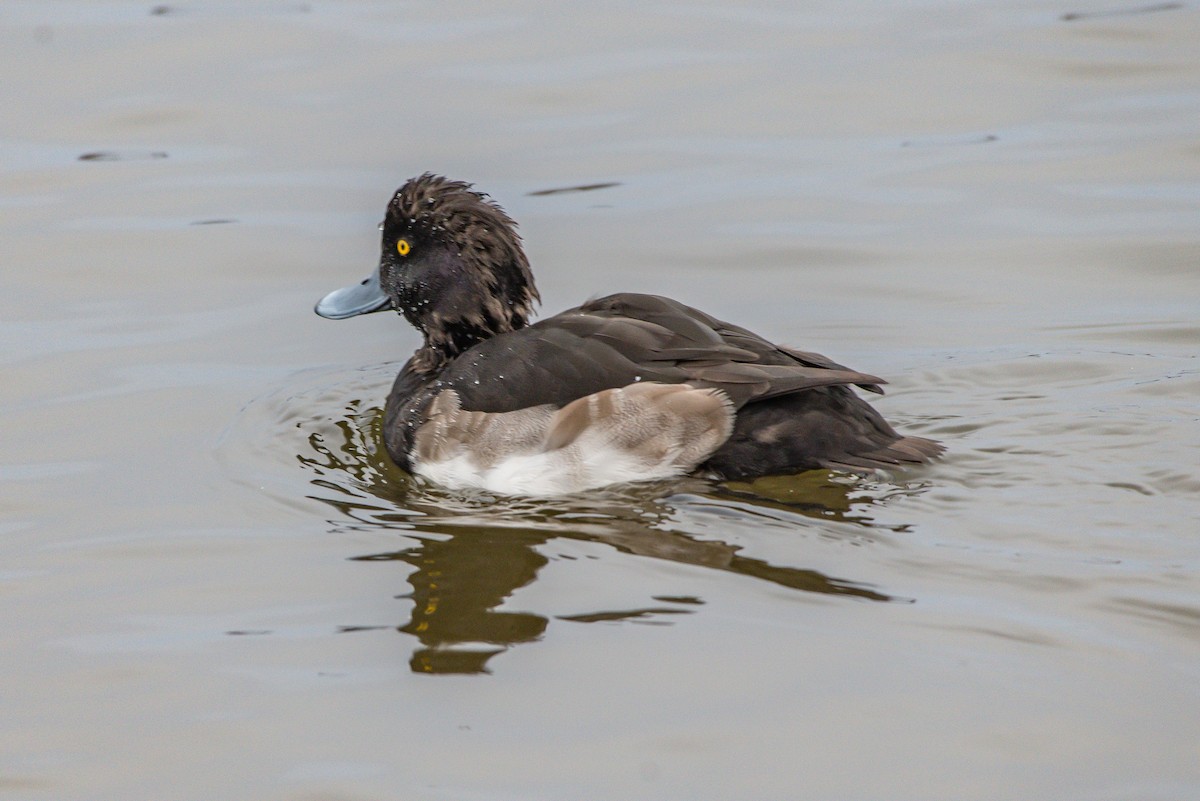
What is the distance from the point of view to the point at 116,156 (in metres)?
11.1

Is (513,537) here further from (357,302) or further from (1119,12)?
(1119,12)

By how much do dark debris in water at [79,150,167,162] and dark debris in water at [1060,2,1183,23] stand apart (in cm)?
743

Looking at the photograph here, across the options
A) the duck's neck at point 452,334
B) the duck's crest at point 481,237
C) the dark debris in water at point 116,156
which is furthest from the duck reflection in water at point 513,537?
the dark debris in water at point 116,156

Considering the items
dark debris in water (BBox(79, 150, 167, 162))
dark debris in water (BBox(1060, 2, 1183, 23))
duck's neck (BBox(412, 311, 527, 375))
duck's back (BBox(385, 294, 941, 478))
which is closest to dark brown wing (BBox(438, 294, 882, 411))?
duck's back (BBox(385, 294, 941, 478))

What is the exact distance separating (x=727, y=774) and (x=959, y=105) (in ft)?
26.6

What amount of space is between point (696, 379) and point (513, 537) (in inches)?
37.1

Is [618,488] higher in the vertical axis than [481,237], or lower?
lower

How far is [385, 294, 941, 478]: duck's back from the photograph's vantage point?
19.0 ft

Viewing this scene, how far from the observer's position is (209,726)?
4.55 m

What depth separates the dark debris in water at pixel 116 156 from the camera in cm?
1109

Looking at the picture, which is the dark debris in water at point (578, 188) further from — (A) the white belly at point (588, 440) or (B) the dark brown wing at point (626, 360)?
(A) the white belly at point (588, 440)

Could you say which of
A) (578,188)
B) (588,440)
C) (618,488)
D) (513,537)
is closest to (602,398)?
(588,440)

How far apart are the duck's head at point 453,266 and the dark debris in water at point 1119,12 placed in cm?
783

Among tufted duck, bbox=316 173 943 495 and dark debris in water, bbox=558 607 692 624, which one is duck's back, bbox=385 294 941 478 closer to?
tufted duck, bbox=316 173 943 495
